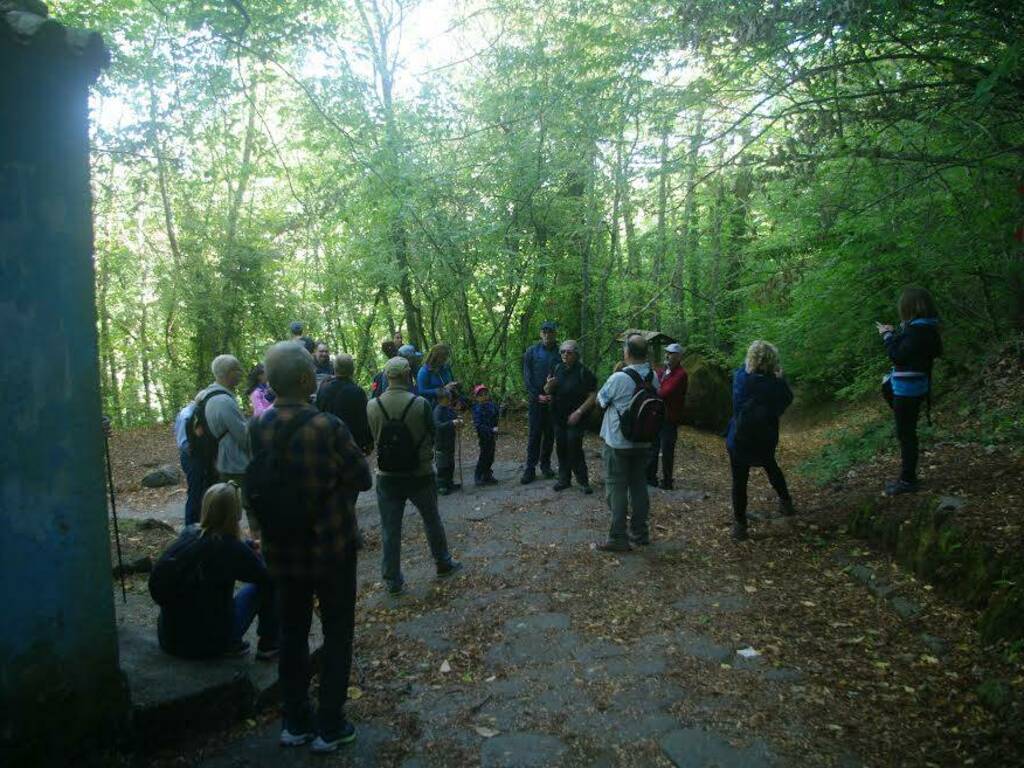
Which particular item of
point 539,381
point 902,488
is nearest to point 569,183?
point 539,381

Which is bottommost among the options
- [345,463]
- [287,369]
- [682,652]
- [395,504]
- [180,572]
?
[682,652]

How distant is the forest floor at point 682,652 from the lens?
306 cm

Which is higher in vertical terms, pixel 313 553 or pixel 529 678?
pixel 313 553

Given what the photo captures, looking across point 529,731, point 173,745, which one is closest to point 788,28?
point 529,731

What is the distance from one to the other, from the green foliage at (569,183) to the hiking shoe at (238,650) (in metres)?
4.23

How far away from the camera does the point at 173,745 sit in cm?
302

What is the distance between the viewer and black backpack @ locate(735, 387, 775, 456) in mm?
5820

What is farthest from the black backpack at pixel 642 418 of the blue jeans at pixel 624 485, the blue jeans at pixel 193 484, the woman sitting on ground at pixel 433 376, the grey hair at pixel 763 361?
the blue jeans at pixel 193 484

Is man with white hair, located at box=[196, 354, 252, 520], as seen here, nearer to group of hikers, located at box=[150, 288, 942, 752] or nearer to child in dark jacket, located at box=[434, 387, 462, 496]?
group of hikers, located at box=[150, 288, 942, 752]

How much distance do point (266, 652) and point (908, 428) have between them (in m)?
5.35

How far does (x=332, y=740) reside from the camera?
3.03 metres

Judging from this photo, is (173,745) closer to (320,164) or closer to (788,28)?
(788,28)

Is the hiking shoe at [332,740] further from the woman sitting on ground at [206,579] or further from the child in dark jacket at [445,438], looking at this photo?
the child in dark jacket at [445,438]

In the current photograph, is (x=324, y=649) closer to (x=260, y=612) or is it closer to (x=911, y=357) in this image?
(x=260, y=612)
